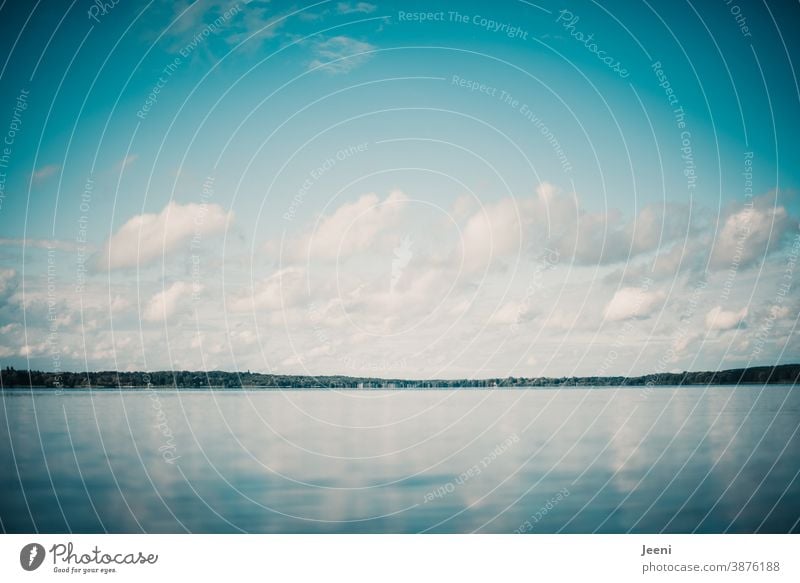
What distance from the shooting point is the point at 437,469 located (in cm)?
2167

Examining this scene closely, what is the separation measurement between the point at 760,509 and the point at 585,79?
15151 millimetres

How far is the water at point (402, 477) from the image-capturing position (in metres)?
17.0

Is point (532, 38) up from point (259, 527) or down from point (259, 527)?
up

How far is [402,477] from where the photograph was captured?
20859mm

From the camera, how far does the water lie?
17.0 meters

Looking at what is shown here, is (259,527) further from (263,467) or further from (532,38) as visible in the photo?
(532,38)
